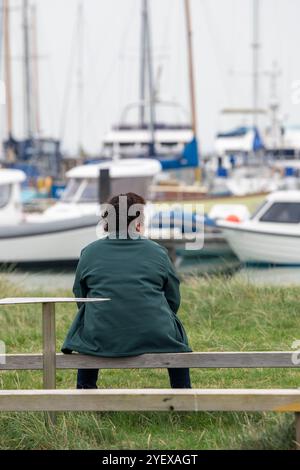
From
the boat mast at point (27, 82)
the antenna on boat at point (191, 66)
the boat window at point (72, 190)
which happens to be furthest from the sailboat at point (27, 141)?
the boat window at point (72, 190)

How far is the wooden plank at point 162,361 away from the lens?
581 centimetres

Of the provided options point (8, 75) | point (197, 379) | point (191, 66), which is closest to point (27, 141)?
point (8, 75)

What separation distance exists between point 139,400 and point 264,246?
15.0 metres

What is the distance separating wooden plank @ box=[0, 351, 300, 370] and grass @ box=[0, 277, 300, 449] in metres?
0.30

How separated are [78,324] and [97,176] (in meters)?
16.7

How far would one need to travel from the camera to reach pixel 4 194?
21453 millimetres

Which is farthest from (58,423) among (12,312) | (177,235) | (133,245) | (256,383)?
(177,235)

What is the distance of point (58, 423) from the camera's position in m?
5.72

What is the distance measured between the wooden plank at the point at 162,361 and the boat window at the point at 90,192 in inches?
646

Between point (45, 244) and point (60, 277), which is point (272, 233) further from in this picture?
point (45, 244)

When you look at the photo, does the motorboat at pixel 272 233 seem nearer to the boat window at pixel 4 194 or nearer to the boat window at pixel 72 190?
the boat window at pixel 72 190

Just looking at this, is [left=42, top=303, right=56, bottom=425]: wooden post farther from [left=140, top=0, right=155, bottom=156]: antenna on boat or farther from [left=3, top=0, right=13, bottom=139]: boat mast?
[left=3, top=0, right=13, bottom=139]: boat mast

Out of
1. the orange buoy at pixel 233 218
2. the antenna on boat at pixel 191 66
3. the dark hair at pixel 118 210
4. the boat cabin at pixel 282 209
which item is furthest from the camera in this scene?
the antenna on boat at pixel 191 66

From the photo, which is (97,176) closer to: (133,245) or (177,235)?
(177,235)
